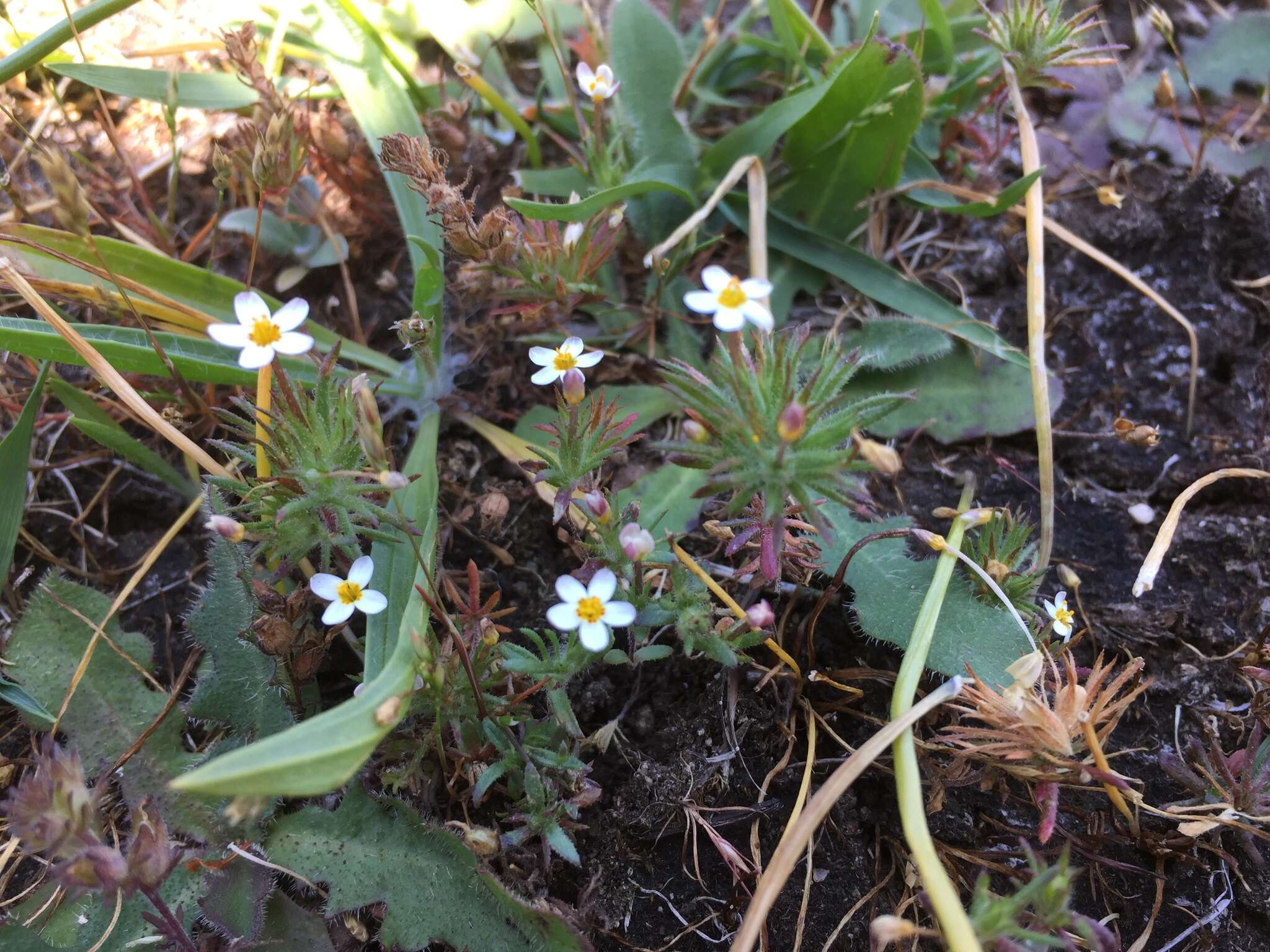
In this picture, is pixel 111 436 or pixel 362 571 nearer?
pixel 362 571

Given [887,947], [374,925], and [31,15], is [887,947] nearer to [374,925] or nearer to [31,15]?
[374,925]

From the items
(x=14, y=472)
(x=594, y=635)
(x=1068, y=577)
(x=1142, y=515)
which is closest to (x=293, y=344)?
(x=594, y=635)

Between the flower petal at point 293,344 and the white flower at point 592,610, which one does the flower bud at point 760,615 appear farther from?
the flower petal at point 293,344

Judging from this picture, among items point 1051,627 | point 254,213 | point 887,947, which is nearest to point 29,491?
point 254,213

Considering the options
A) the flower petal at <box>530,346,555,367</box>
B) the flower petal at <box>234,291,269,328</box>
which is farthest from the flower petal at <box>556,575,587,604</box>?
the flower petal at <box>234,291,269,328</box>

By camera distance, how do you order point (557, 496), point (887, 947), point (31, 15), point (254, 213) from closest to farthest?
Answer: 1. point (887, 947)
2. point (557, 496)
3. point (254, 213)
4. point (31, 15)

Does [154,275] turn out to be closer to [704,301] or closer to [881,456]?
[704,301]
